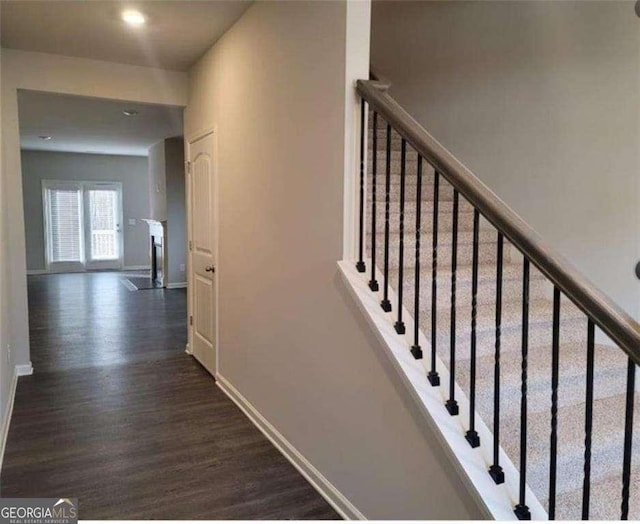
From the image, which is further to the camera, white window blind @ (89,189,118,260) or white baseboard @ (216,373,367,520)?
white window blind @ (89,189,118,260)

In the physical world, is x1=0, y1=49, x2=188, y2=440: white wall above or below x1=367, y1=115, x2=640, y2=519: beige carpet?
above

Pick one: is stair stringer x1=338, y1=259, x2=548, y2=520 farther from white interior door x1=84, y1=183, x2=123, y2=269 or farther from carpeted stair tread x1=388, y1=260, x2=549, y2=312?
white interior door x1=84, y1=183, x2=123, y2=269

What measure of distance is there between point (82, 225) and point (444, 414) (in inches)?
428

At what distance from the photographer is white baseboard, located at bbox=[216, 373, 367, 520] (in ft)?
7.32

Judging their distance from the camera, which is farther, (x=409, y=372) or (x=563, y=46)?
(x=563, y=46)

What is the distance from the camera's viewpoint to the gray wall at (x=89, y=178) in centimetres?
1028

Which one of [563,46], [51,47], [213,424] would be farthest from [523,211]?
[51,47]

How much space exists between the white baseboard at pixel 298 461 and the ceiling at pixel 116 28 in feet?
8.25

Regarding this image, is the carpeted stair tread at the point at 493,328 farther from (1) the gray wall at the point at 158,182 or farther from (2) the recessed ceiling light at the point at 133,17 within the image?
(1) the gray wall at the point at 158,182

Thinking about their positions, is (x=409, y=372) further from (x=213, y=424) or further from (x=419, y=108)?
(x=419, y=108)

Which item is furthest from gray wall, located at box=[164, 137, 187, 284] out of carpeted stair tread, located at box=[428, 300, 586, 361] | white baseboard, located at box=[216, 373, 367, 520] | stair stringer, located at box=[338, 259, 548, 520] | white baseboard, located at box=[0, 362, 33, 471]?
stair stringer, located at box=[338, 259, 548, 520]

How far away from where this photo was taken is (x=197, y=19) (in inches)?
125

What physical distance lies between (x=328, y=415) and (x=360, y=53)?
1666 millimetres

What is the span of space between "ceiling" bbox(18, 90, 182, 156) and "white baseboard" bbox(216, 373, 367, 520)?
9.20 ft
